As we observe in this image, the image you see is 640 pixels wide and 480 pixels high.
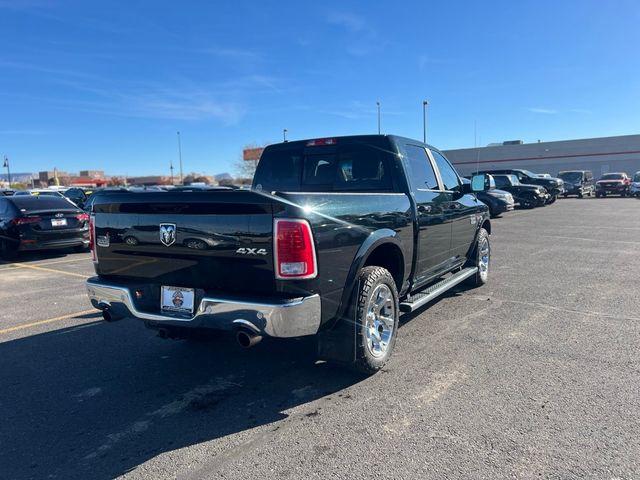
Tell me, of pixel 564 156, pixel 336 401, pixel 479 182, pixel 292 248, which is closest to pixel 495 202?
A: pixel 479 182

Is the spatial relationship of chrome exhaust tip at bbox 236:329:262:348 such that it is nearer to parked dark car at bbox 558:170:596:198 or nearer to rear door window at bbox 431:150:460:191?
rear door window at bbox 431:150:460:191

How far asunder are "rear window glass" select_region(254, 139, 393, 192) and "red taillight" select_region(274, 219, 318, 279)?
180 cm

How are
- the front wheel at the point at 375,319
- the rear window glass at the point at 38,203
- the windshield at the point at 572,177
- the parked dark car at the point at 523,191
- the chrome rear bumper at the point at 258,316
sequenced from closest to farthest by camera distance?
1. the chrome rear bumper at the point at 258,316
2. the front wheel at the point at 375,319
3. the rear window glass at the point at 38,203
4. the parked dark car at the point at 523,191
5. the windshield at the point at 572,177

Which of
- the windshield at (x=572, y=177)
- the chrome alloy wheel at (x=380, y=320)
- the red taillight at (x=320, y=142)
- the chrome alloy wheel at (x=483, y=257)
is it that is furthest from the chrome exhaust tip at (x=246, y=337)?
the windshield at (x=572, y=177)

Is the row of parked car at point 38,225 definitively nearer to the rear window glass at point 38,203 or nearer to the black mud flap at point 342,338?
the rear window glass at point 38,203

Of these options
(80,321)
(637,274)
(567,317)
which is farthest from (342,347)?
(637,274)

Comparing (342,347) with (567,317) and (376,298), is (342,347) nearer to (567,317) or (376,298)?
(376,298)

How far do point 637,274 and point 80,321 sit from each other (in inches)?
329

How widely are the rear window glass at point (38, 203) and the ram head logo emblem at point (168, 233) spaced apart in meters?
9.16

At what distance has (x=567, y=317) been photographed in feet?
18.2

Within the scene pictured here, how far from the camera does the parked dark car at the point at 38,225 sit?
35.3 ft

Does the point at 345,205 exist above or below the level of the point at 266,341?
above

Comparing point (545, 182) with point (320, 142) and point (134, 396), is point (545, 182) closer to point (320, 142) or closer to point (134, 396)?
point (320, 142)

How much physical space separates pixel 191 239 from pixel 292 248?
31.8 inches
